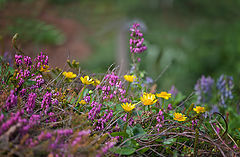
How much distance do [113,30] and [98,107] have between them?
5.56 meters

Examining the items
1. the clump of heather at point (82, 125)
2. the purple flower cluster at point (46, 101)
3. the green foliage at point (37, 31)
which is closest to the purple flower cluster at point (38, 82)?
the clump of heather at point (82, 125)

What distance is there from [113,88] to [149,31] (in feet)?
12.3

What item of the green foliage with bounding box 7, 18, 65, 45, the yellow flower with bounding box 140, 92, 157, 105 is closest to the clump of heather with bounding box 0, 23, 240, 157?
the yellow flower with bounding box 140, 92, 157, 105

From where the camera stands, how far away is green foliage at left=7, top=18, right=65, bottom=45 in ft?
19.3

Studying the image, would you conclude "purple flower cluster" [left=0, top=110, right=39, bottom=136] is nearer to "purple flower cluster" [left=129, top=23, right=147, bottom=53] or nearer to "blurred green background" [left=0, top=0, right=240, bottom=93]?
"purple flower cluster" [left=129, top=23, right=147, bottom=53]

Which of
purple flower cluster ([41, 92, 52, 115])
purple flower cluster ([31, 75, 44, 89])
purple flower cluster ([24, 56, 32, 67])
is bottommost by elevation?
purple flower cluster ([41, 92, 52, 115])

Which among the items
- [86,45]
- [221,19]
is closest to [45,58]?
[221,19]

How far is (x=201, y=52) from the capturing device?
163 inches

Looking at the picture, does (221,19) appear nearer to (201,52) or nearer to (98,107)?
(201,52)

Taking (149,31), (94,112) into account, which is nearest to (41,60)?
(94,112)

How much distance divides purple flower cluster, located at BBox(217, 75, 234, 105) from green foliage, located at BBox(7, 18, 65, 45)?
450cm

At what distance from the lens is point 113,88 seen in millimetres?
1374

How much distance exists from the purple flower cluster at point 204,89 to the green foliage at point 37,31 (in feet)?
14.5

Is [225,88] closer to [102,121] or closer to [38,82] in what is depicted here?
[102,121]
